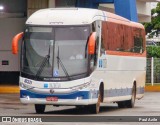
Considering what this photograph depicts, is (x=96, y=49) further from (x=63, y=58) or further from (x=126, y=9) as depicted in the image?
(x=126, y=9)

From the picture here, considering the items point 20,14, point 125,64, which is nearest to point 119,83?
point 125,64

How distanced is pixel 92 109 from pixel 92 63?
1.62 meters

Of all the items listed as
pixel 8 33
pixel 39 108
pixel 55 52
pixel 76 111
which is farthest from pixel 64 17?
pixel 8 33

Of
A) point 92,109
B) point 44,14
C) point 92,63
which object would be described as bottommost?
point 92,109

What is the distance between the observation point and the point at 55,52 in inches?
887

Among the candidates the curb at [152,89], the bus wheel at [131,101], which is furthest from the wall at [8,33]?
the bus wheel at [131,101]

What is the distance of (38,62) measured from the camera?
891 inches

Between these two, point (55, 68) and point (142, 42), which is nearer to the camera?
point (55, 68)

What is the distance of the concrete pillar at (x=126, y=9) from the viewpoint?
1486 inches

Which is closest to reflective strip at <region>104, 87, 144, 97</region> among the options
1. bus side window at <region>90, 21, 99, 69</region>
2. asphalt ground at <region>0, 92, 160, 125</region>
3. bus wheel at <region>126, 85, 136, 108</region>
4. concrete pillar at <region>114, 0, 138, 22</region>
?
bus wheel at <region>126, 85, 136, 108</region>

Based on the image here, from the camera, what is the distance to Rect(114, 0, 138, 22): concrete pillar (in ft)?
124

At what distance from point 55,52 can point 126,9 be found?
15742mm

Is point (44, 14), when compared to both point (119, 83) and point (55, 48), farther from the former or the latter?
point (119, 83)

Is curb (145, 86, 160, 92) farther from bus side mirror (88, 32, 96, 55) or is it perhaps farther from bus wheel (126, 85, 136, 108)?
bus side mirror (88, 32, 96, 55)
